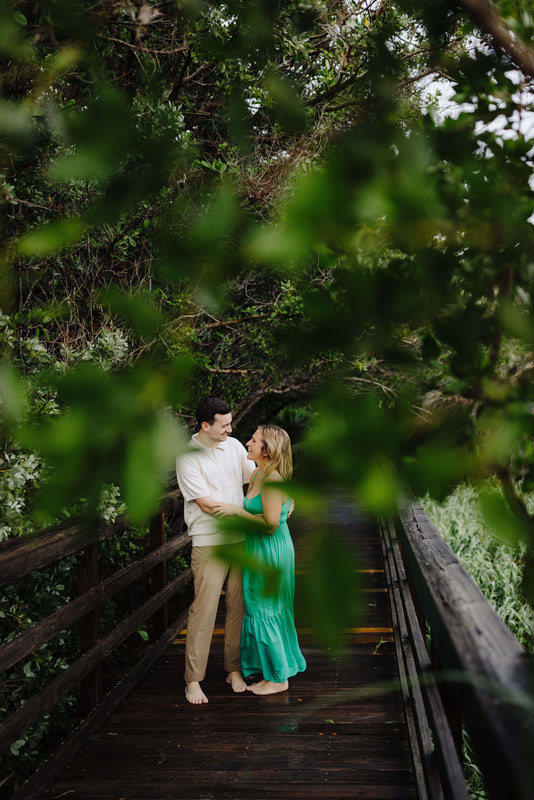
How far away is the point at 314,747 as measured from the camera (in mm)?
2945

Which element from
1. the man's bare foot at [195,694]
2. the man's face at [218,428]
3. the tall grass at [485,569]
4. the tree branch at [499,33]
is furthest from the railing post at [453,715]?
the man's bare foot at [195,694]

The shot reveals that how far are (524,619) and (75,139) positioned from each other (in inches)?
194

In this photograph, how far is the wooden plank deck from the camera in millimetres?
2611

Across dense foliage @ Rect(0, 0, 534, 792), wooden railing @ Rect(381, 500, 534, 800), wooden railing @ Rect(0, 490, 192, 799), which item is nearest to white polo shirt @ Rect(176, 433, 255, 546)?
wooden railing @ Rect(0, 490, 192, 799)

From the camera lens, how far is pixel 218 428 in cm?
347

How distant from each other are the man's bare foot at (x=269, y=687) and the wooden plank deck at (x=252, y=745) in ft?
0.13

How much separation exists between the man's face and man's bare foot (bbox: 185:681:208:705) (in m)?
1.37

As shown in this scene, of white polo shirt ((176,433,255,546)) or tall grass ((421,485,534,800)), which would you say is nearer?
white polo shirt ((176,433,255,546))

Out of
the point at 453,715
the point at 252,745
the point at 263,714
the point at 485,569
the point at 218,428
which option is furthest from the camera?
the point at 485,569

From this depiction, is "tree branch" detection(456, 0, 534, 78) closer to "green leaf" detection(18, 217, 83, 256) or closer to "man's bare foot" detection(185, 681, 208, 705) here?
"green leaf" detection(18, 217, 83, 256)

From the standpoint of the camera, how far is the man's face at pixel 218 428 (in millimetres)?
3422

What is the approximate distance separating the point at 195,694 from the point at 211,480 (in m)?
1.18

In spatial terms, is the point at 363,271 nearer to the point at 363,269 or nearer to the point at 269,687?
the point at 363,269

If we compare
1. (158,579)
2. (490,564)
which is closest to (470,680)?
(158,579)
